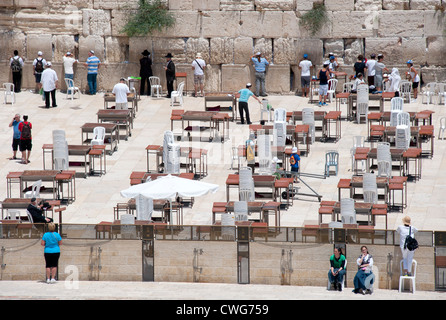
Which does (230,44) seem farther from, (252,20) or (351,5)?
(351,5)

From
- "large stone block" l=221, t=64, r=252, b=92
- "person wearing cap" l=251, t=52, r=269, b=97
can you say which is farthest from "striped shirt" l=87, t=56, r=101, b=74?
"person wearing cap" l=251, t=52, r=269, b=97

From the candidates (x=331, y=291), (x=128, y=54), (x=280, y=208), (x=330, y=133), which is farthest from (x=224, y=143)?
(x=331, y=291)

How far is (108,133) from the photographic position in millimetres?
28453

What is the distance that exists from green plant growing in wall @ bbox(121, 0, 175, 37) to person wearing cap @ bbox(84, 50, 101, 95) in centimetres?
129

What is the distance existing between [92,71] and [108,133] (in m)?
5.00

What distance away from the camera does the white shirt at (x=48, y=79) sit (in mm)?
30859

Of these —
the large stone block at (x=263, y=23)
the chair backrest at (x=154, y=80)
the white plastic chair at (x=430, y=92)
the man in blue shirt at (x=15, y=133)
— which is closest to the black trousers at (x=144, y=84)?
the chair backrest at (x=154, y=80)

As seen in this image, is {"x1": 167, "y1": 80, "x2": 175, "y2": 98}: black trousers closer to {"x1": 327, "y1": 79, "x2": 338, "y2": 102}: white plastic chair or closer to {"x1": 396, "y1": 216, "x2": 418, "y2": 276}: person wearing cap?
{"x1": 327, "y1": 79, "x2": 338, "y2": 102}: white plastic chair

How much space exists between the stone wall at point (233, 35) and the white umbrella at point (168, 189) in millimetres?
12489

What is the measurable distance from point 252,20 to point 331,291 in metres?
15.7

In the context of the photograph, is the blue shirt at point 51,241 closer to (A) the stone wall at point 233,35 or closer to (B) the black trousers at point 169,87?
(B) the black trousers at point 169,87

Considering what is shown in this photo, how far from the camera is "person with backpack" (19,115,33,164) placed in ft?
86.2

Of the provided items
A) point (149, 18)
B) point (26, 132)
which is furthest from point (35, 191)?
point (149, 18)

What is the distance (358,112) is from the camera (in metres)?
29.2
